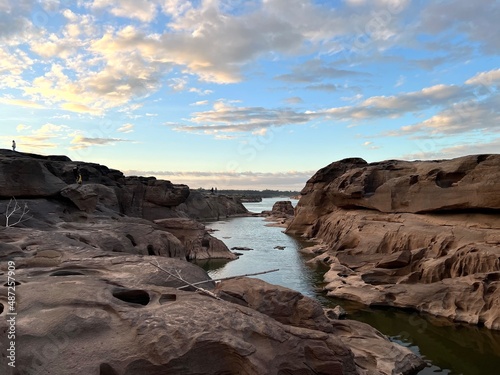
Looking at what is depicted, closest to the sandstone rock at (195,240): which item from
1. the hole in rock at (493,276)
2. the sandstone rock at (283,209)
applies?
the hole in rock at (493,276)

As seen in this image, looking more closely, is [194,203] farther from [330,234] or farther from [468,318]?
[468,318]

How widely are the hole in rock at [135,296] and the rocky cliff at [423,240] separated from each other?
43.4ft

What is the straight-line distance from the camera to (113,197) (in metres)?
39.3

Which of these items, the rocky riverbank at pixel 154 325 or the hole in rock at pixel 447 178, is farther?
the hole in rock at pixel 447 178

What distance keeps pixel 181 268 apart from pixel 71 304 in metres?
4.95

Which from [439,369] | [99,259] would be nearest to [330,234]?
[439,369]

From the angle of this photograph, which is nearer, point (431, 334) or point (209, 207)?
point (431, 334)

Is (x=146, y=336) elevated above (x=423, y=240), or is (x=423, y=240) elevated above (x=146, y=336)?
Answer: (x=146, y=336)

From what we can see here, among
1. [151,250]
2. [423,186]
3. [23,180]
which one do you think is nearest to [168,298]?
[151,250]

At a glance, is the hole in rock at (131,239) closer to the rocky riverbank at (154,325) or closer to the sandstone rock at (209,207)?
the rocky riverbank at (154,325)

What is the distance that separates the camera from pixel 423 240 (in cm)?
2555

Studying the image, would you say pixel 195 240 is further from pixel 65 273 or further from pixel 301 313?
pixel 301 313

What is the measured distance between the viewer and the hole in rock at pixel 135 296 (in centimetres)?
902

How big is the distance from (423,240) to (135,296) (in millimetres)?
A: 20947
